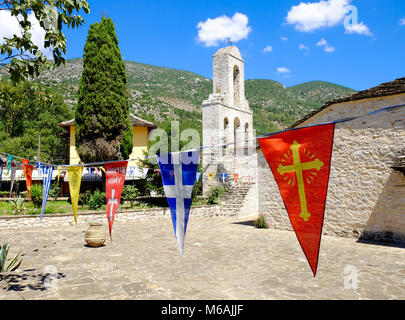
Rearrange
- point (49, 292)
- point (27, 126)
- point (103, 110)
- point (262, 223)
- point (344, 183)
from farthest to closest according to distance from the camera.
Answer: point (27, 126), point (103, 110), point (262, 223), point (344, 183), point (49, 292)

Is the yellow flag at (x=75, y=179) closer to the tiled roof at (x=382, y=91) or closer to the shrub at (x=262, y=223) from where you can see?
the shrub at (x=262, y=223)

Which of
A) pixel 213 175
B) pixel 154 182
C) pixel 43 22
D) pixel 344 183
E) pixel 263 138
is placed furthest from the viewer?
pixel 213 175

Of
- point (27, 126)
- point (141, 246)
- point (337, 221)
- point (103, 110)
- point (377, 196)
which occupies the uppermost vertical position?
point (27, 126)

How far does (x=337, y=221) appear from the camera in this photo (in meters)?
9.89

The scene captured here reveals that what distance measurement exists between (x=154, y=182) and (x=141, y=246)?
345 inches

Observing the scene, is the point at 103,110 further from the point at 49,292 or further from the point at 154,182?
the point at 49,292

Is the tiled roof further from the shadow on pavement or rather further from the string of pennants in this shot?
the shadow on pavement

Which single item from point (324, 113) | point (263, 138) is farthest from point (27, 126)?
point (263, 138)

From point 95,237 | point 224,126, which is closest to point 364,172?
point 95,237

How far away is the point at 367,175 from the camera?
9.26 metres

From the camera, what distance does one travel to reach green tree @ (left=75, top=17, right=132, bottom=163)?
1647 centimetres

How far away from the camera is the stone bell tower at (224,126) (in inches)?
848

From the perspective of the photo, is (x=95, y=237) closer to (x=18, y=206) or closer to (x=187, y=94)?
(x=18, y=206)

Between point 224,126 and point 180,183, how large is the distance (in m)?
17.5
